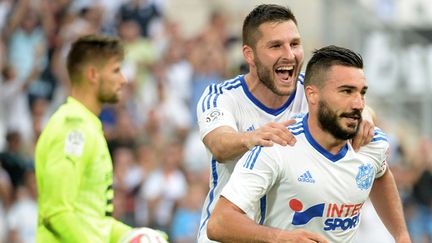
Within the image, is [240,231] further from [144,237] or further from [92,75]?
[92,75]

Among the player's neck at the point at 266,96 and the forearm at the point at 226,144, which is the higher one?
the player's neck at the point at 266,96

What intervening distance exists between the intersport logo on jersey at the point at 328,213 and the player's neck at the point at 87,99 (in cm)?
251

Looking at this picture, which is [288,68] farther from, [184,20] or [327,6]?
[184,20]

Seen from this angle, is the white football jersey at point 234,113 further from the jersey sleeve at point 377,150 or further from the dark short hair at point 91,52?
the dark short hair at point 91,52

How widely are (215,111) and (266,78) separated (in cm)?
38

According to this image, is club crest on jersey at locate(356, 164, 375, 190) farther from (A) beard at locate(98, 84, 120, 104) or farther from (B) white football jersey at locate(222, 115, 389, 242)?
(A) beard at locate(98, 84, 120, 104)

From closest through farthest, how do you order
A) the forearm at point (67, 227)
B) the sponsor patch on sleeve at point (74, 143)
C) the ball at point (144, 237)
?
1. the ball at point (144, 237)
2. the forearm at point (67, 227)
3. the sponsor patch on sleeve at point (74, 143)

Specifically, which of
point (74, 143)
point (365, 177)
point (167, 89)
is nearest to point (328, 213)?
point (365, 177)

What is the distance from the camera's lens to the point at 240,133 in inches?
252

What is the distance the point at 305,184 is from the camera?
5.98 meters

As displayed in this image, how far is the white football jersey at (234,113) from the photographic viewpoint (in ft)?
22.2

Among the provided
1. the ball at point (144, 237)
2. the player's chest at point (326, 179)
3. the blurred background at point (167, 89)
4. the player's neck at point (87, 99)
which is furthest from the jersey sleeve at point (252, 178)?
the blurred background at point (167, 89)

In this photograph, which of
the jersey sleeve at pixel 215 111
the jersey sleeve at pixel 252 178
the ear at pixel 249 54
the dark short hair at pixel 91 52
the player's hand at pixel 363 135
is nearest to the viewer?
the jersey sleeve at pixel 252 178

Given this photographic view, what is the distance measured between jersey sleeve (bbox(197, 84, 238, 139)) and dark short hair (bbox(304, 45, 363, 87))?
759 mm
